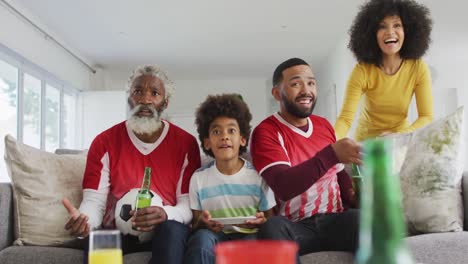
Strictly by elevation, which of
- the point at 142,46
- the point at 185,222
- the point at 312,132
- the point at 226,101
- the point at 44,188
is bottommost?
the point at 185,222

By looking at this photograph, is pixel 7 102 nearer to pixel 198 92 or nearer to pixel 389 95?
pixel 389 95

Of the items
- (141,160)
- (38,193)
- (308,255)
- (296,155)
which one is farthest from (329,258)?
(38,193)

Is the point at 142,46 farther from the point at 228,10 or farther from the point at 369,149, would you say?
the point at 369,149

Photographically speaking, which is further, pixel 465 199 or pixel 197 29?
pixel 197 29

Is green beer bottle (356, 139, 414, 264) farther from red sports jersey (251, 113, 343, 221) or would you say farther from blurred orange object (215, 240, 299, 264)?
red sports jersey (251, 113, 343, 221)

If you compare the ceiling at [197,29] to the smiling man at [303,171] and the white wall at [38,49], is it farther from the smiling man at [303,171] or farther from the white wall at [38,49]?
the smiling man at [303,171]

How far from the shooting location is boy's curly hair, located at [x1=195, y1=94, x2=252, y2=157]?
1.89m

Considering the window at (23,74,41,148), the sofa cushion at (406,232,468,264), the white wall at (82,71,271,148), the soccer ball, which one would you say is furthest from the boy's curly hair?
the white wall at (82,71,271,148)

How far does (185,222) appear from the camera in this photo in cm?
175

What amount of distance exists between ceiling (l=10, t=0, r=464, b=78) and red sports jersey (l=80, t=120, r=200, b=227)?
359 centimetres

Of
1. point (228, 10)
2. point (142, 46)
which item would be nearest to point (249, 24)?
point (228, 10)

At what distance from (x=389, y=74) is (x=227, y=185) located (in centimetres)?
101

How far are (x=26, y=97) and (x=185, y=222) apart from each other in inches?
184

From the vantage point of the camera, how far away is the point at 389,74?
2.28 metres
